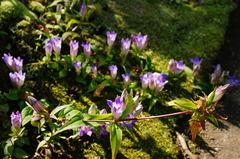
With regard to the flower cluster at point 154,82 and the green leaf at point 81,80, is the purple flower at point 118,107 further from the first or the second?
the green leaf at point 81,80

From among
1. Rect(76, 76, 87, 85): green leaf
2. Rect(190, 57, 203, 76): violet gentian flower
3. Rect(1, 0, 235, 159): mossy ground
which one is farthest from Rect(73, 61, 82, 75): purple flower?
Rect(190, 57, 203, 76): violet gentian flower

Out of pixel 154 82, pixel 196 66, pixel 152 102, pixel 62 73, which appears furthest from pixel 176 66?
pixel 62 73

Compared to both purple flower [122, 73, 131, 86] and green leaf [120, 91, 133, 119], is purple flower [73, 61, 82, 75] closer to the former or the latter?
purple flower [122, 73, 131, 86]

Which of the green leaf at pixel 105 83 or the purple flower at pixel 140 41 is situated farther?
the purple flower at pixel 140 41

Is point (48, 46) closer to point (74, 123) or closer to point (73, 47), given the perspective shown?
point (73, 47)

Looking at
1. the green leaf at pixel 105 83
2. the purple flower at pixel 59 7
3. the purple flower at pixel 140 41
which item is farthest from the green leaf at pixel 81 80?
the purple flower at pixel 59 7
